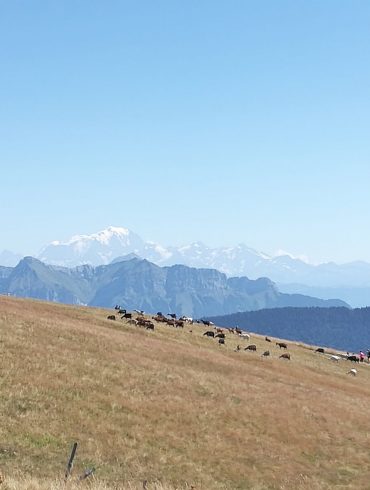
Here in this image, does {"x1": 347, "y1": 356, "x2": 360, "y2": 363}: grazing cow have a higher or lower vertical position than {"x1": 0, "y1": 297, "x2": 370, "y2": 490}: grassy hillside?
higher

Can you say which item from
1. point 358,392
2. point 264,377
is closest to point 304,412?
point 264,377

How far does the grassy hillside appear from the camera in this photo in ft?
88.8

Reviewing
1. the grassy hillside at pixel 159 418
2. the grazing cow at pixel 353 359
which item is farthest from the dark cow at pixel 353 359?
the grassy hillside at pixel 159 418

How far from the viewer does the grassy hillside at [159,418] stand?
27.1 meters

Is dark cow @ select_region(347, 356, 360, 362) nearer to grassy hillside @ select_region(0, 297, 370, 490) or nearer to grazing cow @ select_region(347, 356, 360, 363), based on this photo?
grazing cow @ select_region(347, 356, 360, 363)

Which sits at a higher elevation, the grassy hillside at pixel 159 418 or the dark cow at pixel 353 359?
the dark cow at pixel 353 359

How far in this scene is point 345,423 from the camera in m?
43.5

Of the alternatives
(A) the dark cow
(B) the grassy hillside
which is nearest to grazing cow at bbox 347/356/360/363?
(A) the dark cow

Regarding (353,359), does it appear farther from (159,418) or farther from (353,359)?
(159,418)

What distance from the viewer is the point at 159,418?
1351 inches

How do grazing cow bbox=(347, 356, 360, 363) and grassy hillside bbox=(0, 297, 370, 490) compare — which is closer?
grassy hillside bbox=(0, 297, 370, 490)

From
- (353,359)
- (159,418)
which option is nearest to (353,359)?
(353,359)

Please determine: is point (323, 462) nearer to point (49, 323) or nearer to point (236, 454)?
point (236, 454)

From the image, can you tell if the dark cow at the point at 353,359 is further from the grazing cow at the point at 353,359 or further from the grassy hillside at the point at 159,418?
the grassy hillside at the point at 159,418
